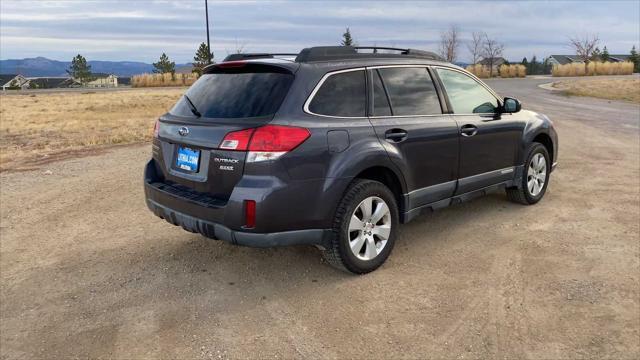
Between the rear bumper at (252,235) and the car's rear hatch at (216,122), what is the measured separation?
20 cm

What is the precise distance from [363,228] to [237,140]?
121cm

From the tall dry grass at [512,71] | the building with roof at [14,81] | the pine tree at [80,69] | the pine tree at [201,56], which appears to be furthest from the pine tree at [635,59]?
the building with roof at [14,81]

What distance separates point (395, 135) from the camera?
13.5 feet

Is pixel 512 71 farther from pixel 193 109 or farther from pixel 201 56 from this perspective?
pixel 193 109

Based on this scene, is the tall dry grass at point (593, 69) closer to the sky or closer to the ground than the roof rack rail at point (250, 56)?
closer to the sky

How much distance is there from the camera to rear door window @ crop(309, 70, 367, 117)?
372cm

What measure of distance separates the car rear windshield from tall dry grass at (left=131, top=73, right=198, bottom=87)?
46.7 metres

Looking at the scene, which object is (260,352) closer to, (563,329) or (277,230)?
(277,230)

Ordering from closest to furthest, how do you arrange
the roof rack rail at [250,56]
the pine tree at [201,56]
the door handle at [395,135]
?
the door handle at [395,135] → the roof rack rail at [250,56] → the pine tree at [201,56]

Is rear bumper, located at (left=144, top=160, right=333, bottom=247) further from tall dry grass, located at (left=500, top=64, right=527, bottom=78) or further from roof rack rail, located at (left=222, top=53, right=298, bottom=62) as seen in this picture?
tall dry grass, located at (left=500, top=64, right=527, bottom=78)

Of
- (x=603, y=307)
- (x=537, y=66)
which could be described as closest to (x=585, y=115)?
(x=603, y=307)

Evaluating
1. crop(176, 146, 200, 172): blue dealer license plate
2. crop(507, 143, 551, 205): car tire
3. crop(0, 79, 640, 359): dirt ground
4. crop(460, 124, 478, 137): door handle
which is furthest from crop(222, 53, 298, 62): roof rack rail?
crop(507, 143, 551, 205): car tire

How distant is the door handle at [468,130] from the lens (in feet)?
15.6

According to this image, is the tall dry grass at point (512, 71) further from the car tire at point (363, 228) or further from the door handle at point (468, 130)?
the car tire at point (363, 228)
